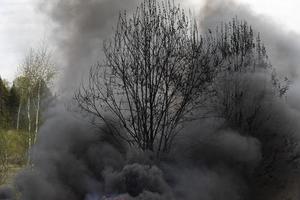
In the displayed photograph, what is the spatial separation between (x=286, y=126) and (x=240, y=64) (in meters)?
3.17

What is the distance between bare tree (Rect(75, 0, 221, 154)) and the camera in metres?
17.8

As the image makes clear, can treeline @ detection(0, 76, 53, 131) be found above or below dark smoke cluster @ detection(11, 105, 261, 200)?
above

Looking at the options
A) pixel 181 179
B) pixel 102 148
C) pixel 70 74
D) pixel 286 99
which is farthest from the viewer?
pixel 70 74

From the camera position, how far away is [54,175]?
62.6ft

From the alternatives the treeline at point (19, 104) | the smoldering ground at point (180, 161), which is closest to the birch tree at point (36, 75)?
the treeline at point (19, 104)

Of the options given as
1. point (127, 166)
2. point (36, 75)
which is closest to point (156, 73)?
point (127, 166)

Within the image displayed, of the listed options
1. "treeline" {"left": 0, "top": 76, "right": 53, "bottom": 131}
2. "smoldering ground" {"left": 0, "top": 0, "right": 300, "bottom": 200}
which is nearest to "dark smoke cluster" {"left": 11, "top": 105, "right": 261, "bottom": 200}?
"smoldering ground" {"left": 0, "top": 0, "right": 300, "bottom": 200}

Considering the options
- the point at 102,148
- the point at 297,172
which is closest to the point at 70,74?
the point at 102,148

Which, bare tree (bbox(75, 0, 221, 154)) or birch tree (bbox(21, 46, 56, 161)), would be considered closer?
bare tree (bbox(75, 0, 221, 154))

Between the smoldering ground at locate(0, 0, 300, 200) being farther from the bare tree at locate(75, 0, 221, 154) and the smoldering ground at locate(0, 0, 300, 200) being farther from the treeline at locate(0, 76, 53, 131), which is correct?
the treeline at locate(0, 76, 53, 131)

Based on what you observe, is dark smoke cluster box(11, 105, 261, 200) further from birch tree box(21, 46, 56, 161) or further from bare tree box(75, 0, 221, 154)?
birch tree box(21, 46, 56, 161)

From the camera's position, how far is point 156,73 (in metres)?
17.7

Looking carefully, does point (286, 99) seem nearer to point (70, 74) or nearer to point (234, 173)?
point (234, 173)

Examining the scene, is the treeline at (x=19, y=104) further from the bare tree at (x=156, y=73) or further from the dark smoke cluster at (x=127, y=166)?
the bare tree at (x=156, y=73)
